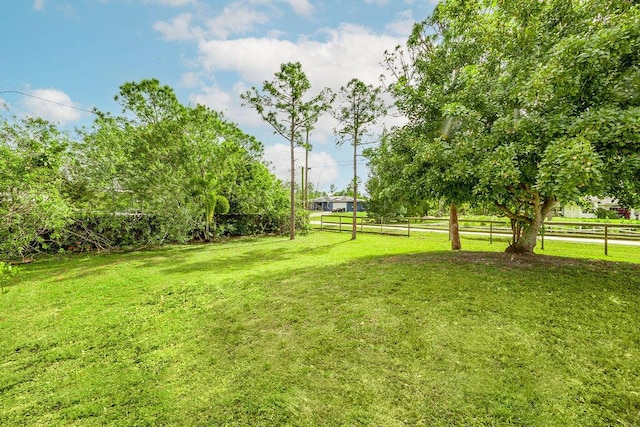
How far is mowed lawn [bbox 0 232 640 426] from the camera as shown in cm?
209

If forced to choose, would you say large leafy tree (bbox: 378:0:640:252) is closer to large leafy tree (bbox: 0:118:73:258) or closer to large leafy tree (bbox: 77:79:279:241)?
large leafy tree (bbox: 77:79:279:241)

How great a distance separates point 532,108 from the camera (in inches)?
175

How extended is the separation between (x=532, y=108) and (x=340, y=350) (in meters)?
4.80

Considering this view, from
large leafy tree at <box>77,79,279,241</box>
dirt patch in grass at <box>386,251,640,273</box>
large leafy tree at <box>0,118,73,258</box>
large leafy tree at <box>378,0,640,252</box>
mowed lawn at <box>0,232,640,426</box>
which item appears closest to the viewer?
mowed lawn at <box>0,232,640,426</box>

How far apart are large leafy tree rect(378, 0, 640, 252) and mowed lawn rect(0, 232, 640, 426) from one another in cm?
152

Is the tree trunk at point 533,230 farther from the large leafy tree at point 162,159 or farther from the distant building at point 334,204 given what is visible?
the distant building at point 334,204

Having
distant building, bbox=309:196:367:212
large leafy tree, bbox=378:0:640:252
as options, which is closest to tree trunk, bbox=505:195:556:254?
large leafy tree, bbox=378:0:640:252

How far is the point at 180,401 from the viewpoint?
225 cm

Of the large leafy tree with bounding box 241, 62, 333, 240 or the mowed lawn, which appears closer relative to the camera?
the mowed lawn

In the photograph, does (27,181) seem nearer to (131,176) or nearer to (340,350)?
(131,176)

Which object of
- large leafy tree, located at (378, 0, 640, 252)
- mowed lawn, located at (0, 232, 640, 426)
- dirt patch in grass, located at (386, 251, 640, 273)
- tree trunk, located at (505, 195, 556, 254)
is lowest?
mowed lawn, located at (0, 232, 640, 426)

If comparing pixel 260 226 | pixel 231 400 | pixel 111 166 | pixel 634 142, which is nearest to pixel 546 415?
pixel 231 400

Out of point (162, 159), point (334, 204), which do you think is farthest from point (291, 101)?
point (334, 204)

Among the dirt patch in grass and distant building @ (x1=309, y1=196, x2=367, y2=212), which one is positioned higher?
distant building @ (x1=309, y1=196, x2=367, y2=212)
